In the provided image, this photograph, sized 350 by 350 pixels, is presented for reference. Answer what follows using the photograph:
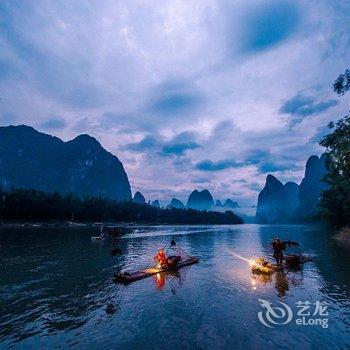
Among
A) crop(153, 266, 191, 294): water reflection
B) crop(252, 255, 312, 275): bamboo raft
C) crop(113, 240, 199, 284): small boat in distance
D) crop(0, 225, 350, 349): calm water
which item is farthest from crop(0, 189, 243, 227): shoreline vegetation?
crop(252, 255, 312, 275): bamboo raft

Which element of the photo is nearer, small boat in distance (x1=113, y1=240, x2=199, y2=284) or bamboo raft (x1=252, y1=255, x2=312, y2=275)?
small boat in distance (x1=113, y1=240, x2=199, y2=284)

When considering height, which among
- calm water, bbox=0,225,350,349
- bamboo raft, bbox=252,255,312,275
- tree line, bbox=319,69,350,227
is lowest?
calm water, bbox=0,225,350,349

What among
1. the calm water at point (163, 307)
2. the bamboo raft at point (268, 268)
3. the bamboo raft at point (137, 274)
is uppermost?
the bamboo raft at point (268, 268)

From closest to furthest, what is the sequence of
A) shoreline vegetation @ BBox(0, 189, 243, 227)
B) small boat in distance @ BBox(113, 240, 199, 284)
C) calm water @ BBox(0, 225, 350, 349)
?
calm water @ BBox(0, 225, 350, 349) → small boat in distance @ BBox(113, 240, 199, 284) → shoreline vegetation @ BBox(0, 189, 243, 227)

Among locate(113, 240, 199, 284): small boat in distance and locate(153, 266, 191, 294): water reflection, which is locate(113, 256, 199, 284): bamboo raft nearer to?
locate(113, 240, 199, 284): small boat in distance

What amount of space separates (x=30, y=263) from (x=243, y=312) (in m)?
24.7

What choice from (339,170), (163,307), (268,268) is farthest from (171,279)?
(339,170)

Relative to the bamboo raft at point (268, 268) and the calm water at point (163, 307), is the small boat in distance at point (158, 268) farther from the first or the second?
the bamboo raft at point (268, 268)

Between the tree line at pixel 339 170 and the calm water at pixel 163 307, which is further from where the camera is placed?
the tree line at pixel 339 170

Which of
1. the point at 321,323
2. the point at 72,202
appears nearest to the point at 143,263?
the point at 321,323

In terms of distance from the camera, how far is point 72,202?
131500 millimetres

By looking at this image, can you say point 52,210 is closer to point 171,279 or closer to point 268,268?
point 171,279

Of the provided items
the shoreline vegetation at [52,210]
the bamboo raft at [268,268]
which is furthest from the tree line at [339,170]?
the shoreline vegetation at [52,210]

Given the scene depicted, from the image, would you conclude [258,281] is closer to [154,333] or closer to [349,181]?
[154,333]
